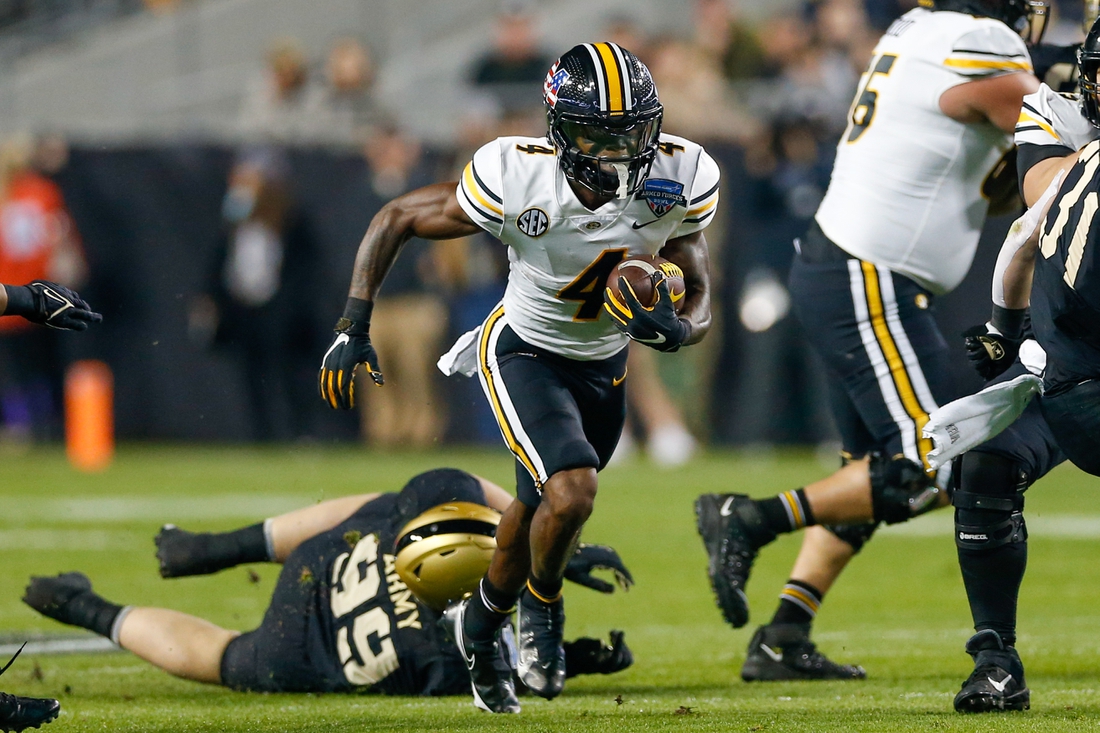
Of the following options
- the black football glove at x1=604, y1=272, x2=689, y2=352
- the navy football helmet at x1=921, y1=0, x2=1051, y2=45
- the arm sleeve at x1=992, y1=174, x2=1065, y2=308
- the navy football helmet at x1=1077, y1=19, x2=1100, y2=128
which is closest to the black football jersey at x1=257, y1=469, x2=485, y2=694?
the black football glove at x1=604, y1=272, x2=689, y2=352

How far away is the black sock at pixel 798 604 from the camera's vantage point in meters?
5.32

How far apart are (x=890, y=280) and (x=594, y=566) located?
135 centimetres

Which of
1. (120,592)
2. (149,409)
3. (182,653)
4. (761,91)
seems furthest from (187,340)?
(182,653)

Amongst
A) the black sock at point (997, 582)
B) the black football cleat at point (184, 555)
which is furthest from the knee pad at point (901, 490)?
the black football cleat at point (184, 555)

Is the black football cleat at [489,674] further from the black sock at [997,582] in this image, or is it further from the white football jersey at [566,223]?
the black sock at [997,582]

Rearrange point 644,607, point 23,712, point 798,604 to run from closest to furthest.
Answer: point 23,712
point 798,604
point 644,607

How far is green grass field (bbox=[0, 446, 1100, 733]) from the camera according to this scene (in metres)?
4.33

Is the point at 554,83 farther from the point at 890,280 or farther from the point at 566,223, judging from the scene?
the point at 890,280

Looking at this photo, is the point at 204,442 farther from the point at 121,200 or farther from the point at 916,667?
the point at 916,667

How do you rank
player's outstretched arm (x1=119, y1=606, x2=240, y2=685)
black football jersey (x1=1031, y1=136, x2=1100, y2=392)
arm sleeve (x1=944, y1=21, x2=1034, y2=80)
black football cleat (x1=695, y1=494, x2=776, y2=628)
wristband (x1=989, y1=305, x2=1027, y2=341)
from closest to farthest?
black football jersey (x1=1031, y1=136, x2=1100, y2=392)
wristband (x1=989, y1=305, x2=1027, y2=341)
player's outstretched arm (x1=119, y1=606, x2=240, y2=685)
arm sleeve (x1=944, y1=21, x2=1034, y2=80)
black football cleat (x1=695, y1=494, x2=776, y2=628)

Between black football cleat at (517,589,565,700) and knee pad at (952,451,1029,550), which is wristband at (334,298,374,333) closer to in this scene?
black football cleat at (517,589,565,700)

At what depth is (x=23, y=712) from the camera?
12.6 ft

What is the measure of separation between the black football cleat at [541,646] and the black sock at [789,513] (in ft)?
3.23

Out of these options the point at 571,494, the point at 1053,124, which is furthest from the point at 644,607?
the point at 1053,124
